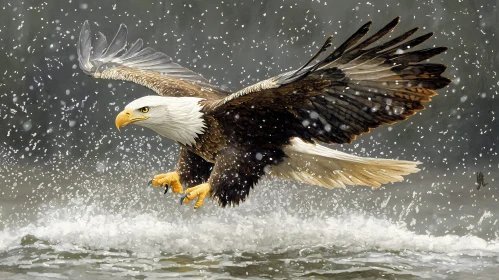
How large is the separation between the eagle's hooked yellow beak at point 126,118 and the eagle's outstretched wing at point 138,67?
2.18 feet

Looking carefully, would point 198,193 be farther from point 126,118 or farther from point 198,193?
point 126,118

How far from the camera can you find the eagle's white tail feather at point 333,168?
6137 millimetres

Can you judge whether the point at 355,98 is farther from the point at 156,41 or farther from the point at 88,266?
the point at 156,41

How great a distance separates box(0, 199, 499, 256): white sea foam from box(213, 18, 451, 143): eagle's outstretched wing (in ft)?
2.78

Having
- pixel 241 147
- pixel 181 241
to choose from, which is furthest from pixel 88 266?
pixel 241 147

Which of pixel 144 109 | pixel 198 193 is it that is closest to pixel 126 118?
pixel 144 109

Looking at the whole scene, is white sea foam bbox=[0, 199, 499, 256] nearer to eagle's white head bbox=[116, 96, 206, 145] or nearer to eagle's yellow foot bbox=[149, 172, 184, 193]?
eagle's yellow foot bbox=[149, 172, 184, 193]

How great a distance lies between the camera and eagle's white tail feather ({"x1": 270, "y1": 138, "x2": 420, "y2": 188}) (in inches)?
242

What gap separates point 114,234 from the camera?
6336mm

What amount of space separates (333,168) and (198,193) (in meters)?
1.05

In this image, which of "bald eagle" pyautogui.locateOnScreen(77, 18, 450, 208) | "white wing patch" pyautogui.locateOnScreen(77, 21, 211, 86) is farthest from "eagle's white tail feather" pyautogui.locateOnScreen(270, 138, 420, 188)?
"white wing patch" pyautogui.locateOnScreen(77, 21, 211, 86)

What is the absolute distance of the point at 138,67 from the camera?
724 centimetres

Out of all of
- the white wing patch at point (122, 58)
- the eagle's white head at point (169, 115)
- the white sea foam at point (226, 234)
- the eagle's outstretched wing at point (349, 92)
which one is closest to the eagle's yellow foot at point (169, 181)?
the white sea foam at point (226, 234)

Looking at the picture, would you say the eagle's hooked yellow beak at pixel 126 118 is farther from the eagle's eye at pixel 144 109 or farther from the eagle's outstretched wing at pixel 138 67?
the eagle's outstretched wing at pixel 138 67
